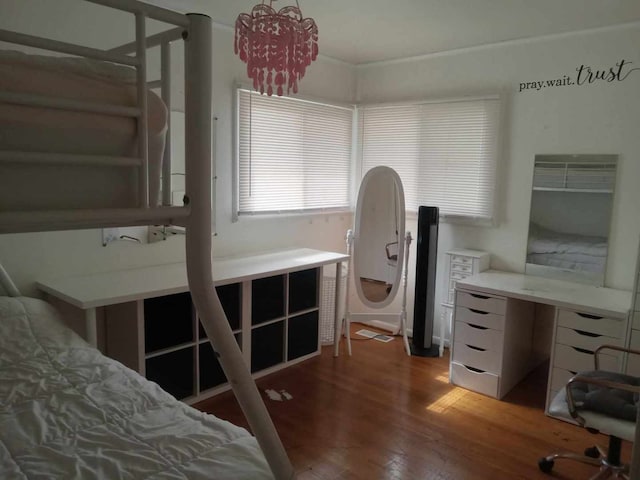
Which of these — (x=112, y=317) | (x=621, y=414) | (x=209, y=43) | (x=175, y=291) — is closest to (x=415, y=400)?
(x=621, y=414)

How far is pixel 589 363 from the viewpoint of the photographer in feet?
8.98

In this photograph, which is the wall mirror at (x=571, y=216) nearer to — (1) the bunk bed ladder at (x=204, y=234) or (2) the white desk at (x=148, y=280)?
(2) the white desk at (x=148, y=280)

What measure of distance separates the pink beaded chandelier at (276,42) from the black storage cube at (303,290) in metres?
1.56

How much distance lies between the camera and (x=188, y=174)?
0.96 meters

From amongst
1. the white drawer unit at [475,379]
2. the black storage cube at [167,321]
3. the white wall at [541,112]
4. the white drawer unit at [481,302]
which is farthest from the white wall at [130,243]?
the white drawer unit at [475,379]

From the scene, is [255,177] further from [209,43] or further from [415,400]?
[209,43]

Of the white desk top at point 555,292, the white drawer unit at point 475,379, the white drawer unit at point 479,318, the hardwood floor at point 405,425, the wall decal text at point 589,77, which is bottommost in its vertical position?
the hardwood floor at point 405,425

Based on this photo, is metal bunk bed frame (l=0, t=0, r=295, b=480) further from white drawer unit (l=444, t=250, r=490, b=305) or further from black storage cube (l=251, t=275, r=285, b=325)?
white drawer unit (l=444, t=250, r=490, b=305)

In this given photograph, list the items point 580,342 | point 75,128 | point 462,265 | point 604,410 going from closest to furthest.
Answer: point 75,128 → point 604,410 → point 580,342 → point 462,265

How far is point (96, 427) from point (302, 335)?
2.20 meters

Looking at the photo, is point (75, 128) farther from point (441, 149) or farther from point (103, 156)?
point (441, 149)

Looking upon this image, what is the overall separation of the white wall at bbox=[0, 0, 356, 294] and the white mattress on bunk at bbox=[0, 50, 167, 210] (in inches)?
Result: 77.5

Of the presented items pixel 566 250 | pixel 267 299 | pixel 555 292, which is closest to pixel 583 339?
pixel 555 292

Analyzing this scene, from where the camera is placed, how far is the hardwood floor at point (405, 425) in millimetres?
2328
